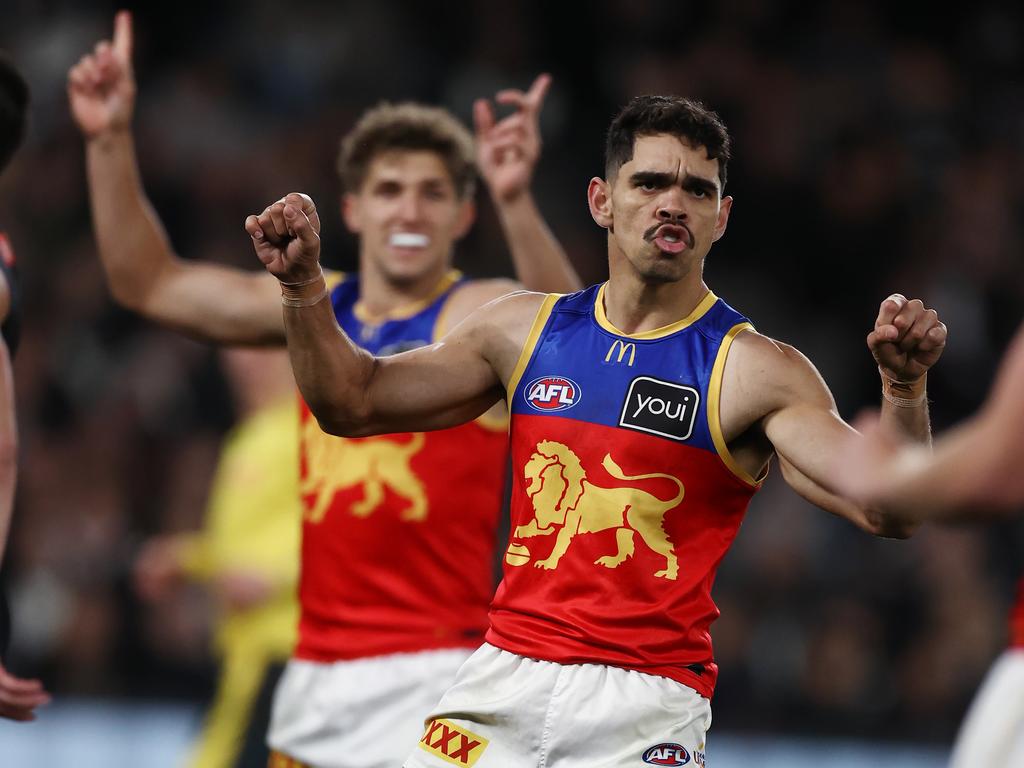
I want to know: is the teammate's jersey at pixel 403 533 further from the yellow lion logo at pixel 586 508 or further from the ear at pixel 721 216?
the ear at pixel 721 216

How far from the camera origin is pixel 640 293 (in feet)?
12.3

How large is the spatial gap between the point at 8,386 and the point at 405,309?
47.9 inches

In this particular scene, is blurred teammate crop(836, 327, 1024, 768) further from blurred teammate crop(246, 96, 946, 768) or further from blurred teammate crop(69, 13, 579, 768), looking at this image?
blurred teammate crop(69, 13, 579, 768)

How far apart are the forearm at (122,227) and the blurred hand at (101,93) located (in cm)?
4

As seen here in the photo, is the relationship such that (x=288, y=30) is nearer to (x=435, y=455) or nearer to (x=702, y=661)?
(x=435, y=455)

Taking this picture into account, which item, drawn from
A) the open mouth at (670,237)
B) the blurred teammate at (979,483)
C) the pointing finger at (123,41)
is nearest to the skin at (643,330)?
the open mouth at (670,237)

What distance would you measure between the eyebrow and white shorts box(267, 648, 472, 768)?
5.54ft

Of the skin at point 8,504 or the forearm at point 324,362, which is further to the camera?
the skin at point 8,504

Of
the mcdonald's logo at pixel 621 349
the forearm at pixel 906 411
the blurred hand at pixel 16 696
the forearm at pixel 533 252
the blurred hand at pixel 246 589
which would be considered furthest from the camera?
the blurred hand at pixel 246 589

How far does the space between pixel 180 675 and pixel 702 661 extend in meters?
5.57

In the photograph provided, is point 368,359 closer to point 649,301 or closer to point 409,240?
point 649,301

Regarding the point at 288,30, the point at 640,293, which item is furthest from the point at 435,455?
the point at 288,30

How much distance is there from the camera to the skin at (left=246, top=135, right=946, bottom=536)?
3.43 m

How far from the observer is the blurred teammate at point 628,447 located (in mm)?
3535
